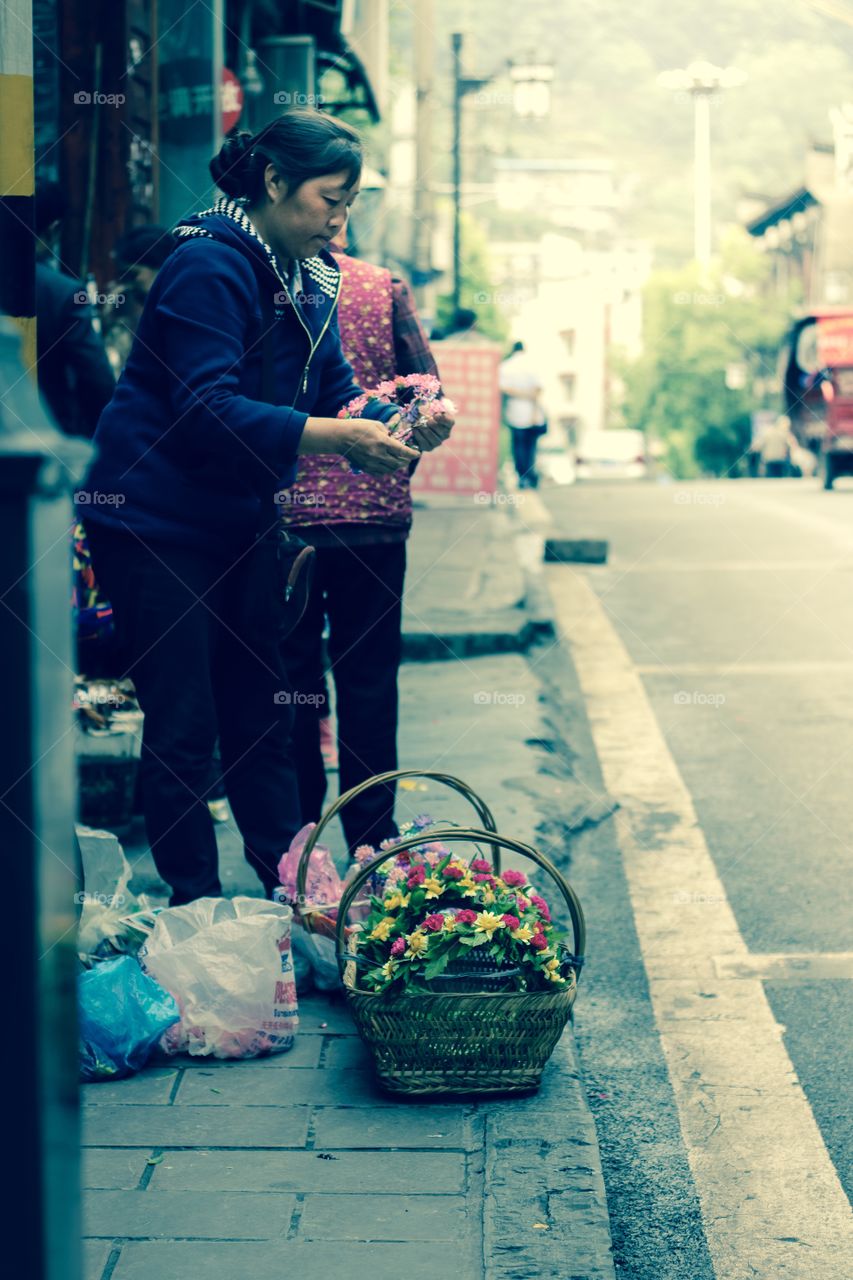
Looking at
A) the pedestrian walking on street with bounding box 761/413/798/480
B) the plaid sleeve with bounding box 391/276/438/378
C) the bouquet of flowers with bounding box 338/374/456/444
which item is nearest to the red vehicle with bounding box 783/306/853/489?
the pedestrian walking on street with bounding box 761/413/798/480

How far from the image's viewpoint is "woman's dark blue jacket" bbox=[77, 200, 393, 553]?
326 cm

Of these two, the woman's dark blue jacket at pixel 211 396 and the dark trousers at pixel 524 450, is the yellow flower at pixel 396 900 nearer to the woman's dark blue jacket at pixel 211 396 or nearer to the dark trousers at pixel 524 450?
the woman's dark blue jacket at pixel 211 396

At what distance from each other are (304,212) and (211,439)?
0.52 meters

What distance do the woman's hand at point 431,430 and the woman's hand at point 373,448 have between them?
102 mm

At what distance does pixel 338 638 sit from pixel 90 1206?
1807mm

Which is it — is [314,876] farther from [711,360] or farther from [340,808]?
[711,360]

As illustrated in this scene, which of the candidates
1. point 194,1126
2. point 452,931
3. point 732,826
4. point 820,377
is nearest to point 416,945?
point 452,931

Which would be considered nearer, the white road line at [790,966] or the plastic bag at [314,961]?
the plastic bag at [314,961]

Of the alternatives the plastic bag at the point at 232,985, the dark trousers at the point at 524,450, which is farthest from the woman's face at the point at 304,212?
the dark trousers at the point at 524,450

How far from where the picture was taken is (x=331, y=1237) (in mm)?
2426

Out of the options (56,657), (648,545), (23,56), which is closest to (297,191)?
(23,56)

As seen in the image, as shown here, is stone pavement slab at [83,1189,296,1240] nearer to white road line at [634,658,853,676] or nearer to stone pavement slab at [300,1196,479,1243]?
stone pavement slab at [300,1196,479,1243]

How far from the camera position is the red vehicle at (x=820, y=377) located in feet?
99.7

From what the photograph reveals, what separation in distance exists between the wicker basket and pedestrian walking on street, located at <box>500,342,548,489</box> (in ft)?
53.6
